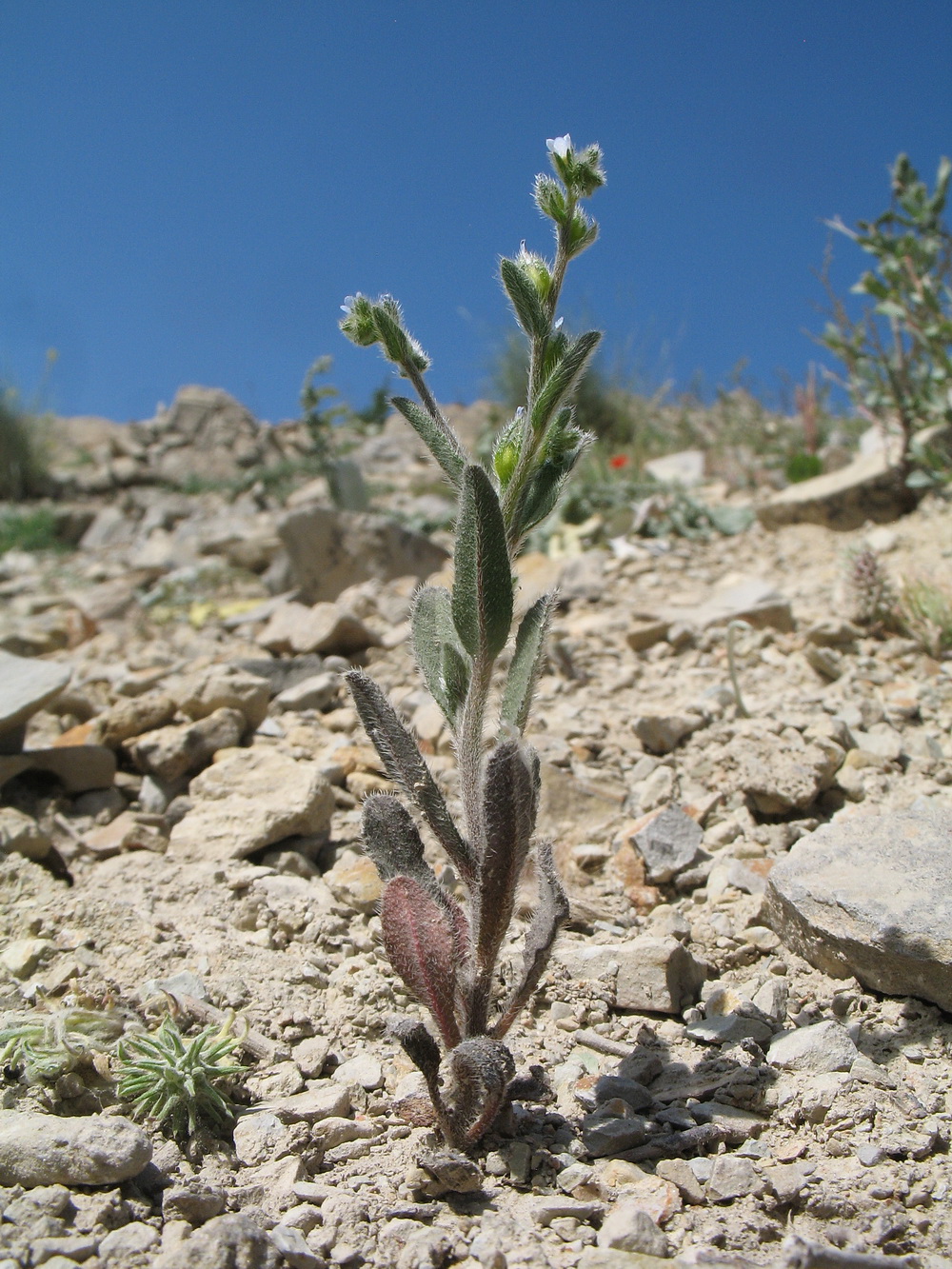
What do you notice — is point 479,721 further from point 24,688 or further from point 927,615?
point 927,615

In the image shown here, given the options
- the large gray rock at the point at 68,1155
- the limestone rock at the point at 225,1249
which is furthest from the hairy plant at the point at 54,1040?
the limestone rock at the point at 225,1249

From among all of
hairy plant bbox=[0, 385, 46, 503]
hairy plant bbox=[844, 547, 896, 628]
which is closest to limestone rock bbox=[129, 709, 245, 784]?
hairy plant bbox=[844, 547, 896, 628]

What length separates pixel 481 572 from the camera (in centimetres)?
165

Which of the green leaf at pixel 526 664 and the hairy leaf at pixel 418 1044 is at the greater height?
the green leaf at pixel 526 664

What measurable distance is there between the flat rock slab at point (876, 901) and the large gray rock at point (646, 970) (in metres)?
0.27

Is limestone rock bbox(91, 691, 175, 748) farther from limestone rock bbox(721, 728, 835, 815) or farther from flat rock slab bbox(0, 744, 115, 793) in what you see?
limestone rock bbox(721, 728, 835, 815)

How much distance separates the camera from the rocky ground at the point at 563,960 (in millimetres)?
1465

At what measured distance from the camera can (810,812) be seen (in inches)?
108

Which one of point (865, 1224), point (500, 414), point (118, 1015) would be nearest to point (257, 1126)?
point (118, 1015)

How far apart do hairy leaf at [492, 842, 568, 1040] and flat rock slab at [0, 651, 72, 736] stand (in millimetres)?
1897

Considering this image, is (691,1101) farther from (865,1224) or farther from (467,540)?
(467,540)

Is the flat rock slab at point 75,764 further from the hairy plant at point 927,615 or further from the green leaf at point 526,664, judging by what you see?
the hairy plant at point 927,615

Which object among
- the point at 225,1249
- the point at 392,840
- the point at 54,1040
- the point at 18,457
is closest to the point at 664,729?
the point at 392,840

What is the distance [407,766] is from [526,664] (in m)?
0.30
